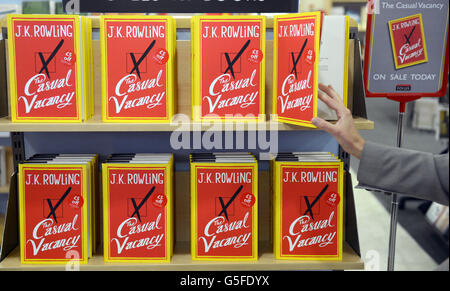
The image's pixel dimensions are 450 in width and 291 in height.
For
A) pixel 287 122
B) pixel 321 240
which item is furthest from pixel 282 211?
pixel 287 122

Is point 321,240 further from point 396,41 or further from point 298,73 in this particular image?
point 396,41

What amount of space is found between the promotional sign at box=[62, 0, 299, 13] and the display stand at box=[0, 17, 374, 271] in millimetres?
60

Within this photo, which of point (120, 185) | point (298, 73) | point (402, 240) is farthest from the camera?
point (402, 240)

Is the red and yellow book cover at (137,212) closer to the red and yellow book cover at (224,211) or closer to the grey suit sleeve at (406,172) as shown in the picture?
the red and yellow book cover at (224,211)

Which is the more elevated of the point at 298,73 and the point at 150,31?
the point at 150,31

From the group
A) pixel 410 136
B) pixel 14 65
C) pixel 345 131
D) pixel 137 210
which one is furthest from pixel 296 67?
pixel 410 136

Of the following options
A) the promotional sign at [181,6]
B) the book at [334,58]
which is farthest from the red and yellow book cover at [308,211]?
the promotional sign at [181,6]

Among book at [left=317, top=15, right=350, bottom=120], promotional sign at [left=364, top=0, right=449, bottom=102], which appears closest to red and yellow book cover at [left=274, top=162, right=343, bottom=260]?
book at [left=317, top=15, right=350, bottom=120]

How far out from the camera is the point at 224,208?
5.25ft

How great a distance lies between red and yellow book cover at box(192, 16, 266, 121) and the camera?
149 cm

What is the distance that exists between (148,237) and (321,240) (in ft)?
2.06

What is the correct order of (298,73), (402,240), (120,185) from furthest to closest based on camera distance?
1. (402,240)
2. (120,185)
3. (298,73)

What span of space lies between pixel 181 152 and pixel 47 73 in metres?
0.61

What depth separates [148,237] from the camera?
161 centimetres
